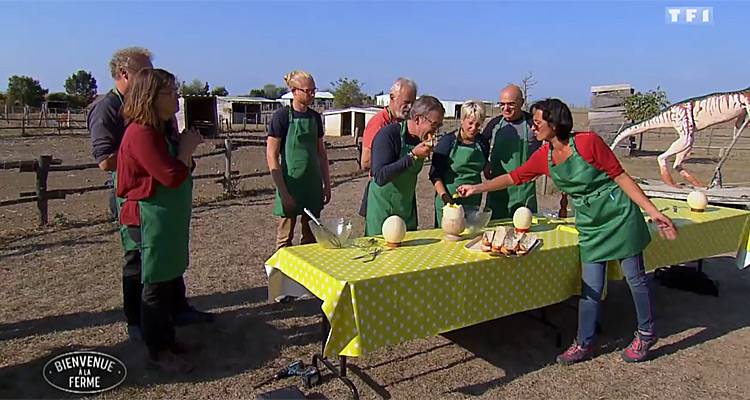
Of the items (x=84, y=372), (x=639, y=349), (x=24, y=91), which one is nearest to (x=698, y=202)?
(x=639, y=349)

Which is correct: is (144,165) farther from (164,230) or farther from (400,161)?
(400,161)

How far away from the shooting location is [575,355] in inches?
115

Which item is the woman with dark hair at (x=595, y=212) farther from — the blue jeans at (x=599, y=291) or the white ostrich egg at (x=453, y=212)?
the white ostrich egg at (x=453, y=212)

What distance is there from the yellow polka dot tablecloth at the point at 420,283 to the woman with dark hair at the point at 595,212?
0.41 feet

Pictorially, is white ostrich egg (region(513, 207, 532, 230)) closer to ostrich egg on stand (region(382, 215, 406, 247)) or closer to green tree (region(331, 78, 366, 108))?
ostrich egg on stand (region(382, 215, 406, 247))

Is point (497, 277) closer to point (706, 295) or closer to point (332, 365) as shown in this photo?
point (332, 365)

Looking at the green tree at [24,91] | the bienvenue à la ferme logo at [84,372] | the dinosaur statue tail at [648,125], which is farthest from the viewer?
the green tree at [24,91]

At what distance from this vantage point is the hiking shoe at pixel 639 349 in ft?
9.73

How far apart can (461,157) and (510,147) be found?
1.53 ft

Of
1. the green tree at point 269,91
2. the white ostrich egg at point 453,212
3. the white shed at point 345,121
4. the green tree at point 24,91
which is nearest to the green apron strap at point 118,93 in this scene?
the white ostrich egg at point 453,212

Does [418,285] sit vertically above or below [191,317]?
above

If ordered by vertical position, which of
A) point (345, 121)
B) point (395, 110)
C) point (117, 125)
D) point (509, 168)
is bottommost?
point (509, 168)

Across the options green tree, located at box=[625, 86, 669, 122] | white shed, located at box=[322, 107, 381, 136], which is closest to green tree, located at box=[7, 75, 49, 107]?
white shed, located at box=[322, 107, 381, 136]

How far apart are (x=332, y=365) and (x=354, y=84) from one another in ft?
143
